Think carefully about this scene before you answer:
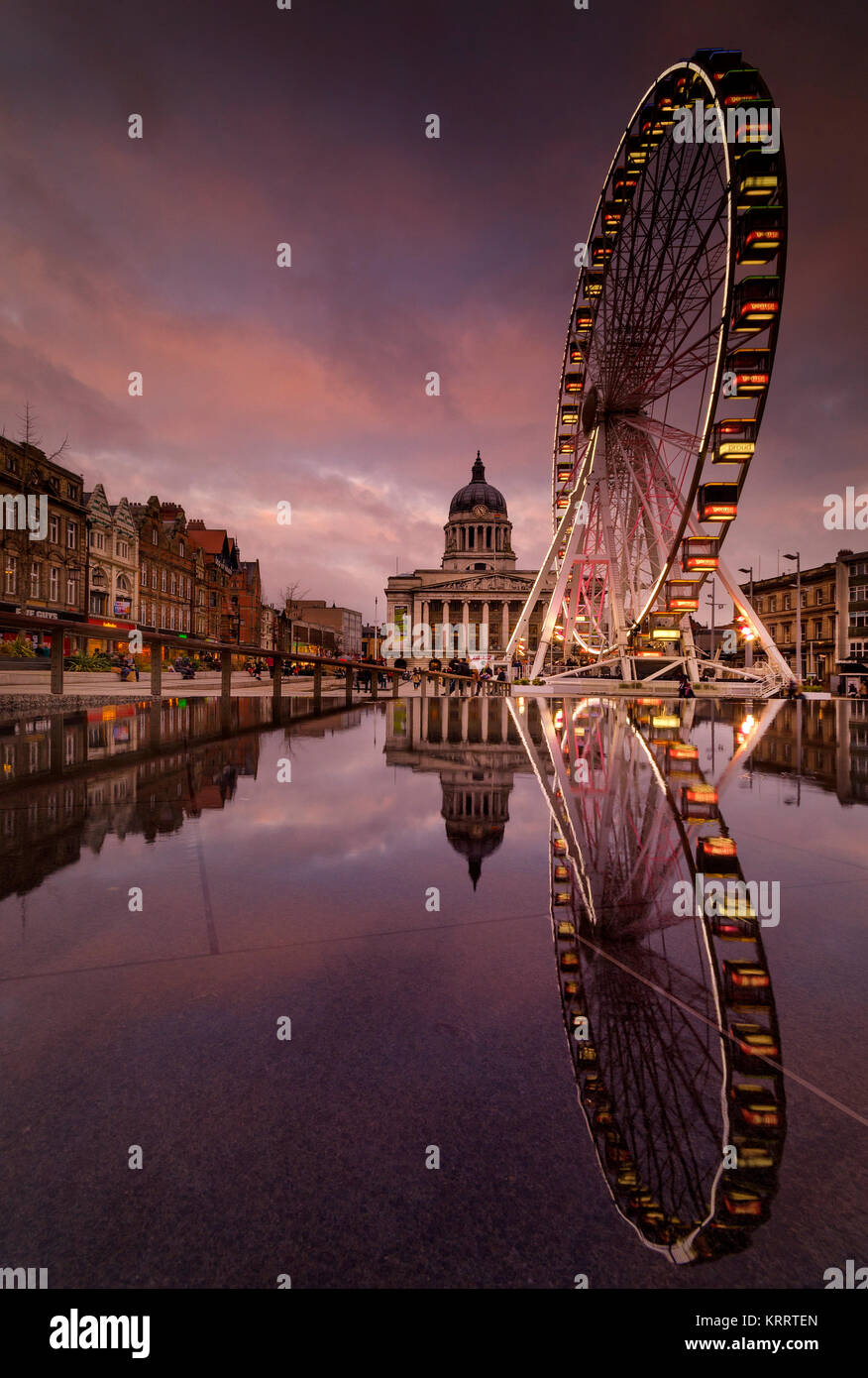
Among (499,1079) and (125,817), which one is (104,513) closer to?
(125,817)

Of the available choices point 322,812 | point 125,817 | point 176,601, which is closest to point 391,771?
point 322,812

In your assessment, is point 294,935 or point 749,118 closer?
point 294,935

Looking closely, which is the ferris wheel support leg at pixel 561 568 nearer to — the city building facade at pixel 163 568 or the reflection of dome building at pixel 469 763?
the reflection of dome building at pixel 469 763

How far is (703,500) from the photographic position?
24.2m

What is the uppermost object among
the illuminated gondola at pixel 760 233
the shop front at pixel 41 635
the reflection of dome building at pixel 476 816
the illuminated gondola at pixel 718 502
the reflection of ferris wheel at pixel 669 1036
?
the illuminated gondola at pixel 760 233

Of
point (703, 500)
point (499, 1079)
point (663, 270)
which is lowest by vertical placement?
point (499, 1079)

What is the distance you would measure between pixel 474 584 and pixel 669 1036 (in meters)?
126

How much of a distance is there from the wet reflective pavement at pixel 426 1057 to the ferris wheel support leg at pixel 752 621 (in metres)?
31.1

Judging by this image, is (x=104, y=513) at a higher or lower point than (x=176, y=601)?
higher

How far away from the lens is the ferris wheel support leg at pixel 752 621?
32625mm

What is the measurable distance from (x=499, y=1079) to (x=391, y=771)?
20.4 ft

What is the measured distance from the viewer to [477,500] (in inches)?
5600

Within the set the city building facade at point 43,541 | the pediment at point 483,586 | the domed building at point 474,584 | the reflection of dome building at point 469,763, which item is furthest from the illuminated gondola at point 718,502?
the pediment at point 483,586

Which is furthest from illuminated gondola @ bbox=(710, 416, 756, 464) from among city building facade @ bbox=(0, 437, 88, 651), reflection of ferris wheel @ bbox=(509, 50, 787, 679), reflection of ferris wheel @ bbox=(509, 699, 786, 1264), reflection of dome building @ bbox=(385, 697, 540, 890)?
city building facade @ bbox=(0, 437, 88, 651)
